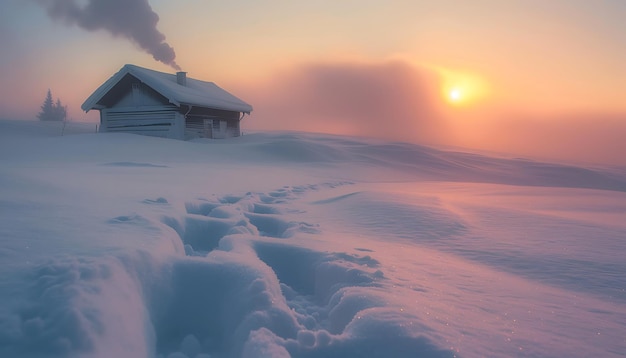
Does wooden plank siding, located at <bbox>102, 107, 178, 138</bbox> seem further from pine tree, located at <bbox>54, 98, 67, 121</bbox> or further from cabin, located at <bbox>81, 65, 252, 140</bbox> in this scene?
pine tree, located at <bbox>54, 98, 67, 121</bbox>

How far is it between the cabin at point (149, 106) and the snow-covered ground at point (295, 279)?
13.6 m

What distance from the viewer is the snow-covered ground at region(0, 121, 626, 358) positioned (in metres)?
1.91

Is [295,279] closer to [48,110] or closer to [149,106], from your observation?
[149,106]

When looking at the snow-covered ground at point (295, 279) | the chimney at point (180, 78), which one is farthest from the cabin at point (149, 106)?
the snow-covered ground at point (295, 279)

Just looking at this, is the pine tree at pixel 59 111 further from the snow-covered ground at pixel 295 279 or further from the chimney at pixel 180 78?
the snow-covered ground at pixel 295 279

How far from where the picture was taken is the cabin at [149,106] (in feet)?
59.9

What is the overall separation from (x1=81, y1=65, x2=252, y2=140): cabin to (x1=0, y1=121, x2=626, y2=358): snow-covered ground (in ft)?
44.6

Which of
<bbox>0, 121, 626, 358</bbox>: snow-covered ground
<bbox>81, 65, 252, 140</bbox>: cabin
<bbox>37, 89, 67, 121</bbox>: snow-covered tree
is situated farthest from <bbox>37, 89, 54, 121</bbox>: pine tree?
<bbox>0, 121, 626, 358</bbox>: snow-covered ground

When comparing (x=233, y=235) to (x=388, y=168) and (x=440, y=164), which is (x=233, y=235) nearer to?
(x=388, y=168)

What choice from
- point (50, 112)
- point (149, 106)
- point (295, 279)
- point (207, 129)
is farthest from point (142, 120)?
point (50, 112)

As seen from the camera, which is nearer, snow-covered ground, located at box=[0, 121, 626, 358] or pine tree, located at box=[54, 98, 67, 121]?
snow-covered ground, located at box=[0, 121, 626, 358]

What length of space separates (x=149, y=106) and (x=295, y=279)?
17.9m

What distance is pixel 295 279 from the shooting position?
11.0 feet

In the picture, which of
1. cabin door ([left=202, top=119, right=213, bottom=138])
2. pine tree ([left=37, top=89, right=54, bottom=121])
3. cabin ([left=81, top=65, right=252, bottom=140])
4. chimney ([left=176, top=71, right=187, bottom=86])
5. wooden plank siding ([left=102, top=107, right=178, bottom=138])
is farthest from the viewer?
pine tree ([left=37, top=89, right=54, bottom=121])
